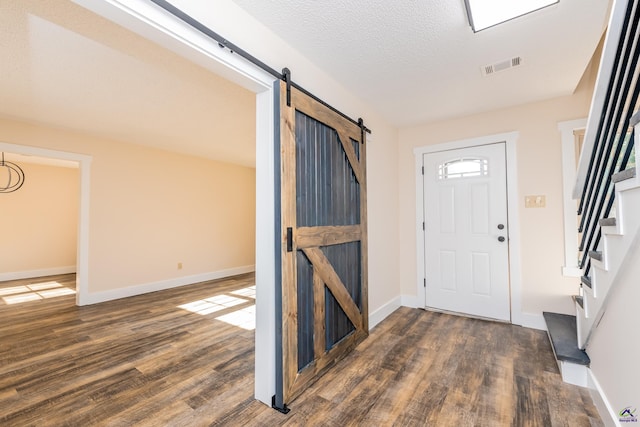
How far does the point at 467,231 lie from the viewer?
133 inches

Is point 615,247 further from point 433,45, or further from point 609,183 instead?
point 433,45

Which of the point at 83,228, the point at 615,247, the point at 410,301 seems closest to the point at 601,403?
the point at 615,247

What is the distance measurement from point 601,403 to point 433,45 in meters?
2.44

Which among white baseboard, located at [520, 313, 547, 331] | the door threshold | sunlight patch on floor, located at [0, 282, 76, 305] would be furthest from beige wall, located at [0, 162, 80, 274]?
white baseboard, located at [520, 313, 547, 331]

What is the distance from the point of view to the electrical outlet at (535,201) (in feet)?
9.84

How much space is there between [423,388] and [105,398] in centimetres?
208

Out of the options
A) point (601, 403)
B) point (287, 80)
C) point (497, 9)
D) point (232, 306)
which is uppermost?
point (497, 9)

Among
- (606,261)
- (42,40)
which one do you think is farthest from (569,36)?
(42,40)

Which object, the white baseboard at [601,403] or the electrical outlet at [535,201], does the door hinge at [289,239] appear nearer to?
the white baseboard at [601,403]

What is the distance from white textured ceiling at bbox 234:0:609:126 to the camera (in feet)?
5.65

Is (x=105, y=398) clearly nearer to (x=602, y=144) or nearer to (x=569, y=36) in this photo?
(x=602, y=144)

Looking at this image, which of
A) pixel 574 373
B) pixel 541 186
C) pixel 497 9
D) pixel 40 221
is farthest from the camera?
pixel 40 221

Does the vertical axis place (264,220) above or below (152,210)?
below

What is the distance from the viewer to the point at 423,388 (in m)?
1.93
